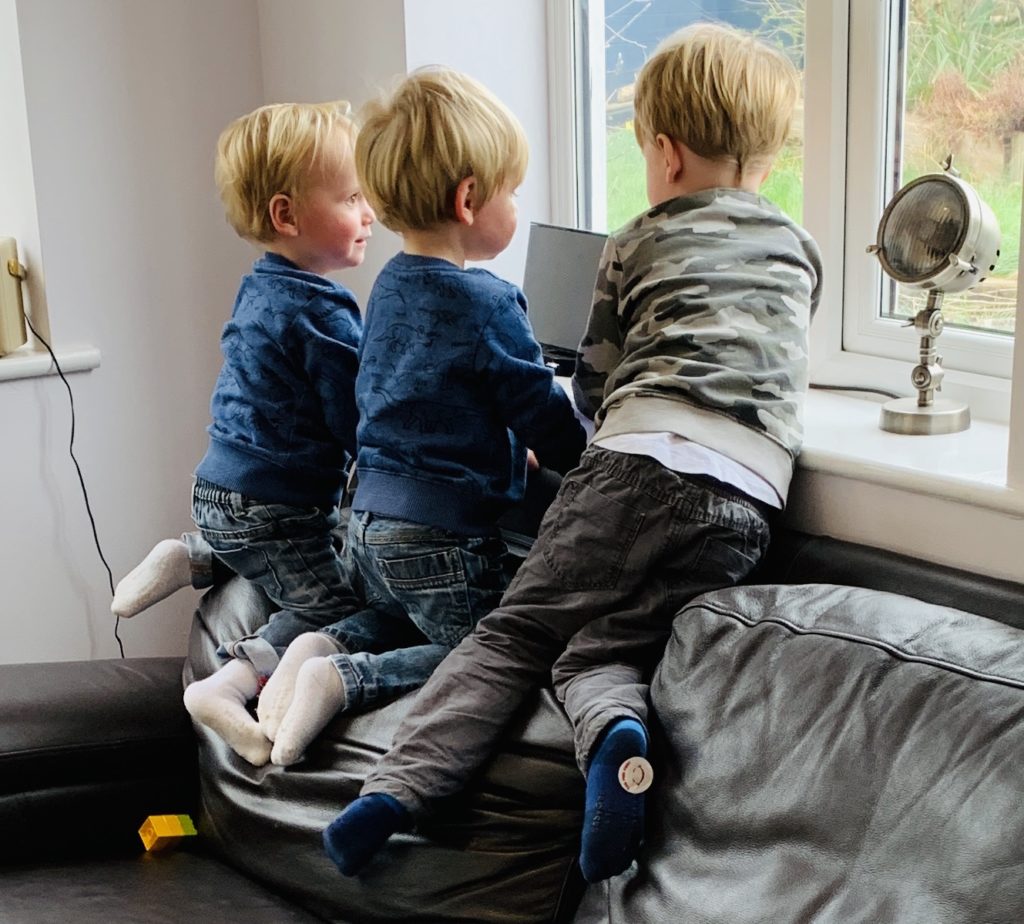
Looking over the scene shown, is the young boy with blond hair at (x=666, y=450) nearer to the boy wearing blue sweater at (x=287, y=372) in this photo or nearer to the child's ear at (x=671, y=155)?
the child's ear at (x=671, y=155)

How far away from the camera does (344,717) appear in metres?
1.75

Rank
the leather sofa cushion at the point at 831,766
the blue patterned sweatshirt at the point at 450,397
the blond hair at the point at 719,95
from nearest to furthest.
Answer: the leather sofa cushion at the point at 831,766 < the blond hair at the point at 719,95 < the blue patterned sweatshirt at the point at 450,397

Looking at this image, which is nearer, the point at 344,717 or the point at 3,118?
the point at 344,717

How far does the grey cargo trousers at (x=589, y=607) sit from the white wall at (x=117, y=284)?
4.27 ft

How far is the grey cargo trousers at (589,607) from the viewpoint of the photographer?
1547 mm

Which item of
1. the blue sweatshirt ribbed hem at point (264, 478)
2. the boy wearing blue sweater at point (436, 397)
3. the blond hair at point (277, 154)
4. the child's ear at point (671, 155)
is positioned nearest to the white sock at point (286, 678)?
the boy wearing blue sweater at point (436, 397)

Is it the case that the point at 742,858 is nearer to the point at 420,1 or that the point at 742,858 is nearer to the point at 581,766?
the point at 581,766

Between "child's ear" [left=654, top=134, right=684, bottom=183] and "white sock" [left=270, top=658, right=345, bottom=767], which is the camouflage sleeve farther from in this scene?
"white sock" [left=270, top=658, right=345, bottom=767]

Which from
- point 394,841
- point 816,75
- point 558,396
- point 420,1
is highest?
point 420,1

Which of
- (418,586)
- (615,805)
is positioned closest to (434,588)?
(418,586)

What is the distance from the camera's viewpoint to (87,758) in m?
1.96

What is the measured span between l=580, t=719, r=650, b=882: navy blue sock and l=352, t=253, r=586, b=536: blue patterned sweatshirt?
438 mm

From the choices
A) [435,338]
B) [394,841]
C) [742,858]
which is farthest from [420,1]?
[742,858]

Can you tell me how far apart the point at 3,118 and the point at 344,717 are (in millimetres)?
1463
